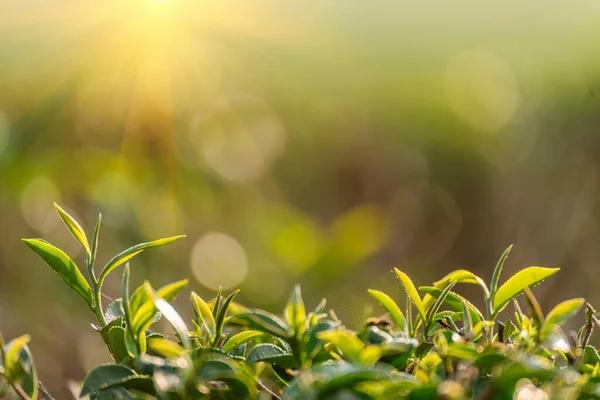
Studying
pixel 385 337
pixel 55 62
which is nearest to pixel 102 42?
pixel 55 62

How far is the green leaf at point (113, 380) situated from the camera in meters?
0.44

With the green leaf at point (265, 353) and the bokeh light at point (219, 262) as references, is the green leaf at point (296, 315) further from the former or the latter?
the bokeh light at point (219, 262)

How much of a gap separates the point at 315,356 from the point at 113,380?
129 millimetres

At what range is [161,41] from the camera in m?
3.33

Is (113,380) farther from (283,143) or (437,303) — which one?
(283,143)

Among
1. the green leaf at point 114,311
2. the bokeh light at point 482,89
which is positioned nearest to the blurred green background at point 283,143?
the bokeh light at point 482,89

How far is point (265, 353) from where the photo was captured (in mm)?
480

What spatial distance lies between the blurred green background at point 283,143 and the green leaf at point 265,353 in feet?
4.81

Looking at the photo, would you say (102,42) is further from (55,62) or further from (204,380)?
(204,380)

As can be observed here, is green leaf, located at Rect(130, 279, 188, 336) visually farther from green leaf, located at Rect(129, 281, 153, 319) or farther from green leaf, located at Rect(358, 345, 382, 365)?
green leaf, located at Rect(358, 345, 382, 365)

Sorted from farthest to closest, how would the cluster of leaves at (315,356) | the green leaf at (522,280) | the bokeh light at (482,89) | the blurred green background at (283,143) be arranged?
1. the bokeh light at (482,89)
2. the blurred green background at (283,143)
3. the green leaf at (522,280)
4. the cluster of leaves at (315,356)

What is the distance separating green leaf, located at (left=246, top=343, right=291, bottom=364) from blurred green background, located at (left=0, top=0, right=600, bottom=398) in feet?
4.81

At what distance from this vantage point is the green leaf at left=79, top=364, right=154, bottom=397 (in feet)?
1.44

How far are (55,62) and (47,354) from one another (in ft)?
4.70
